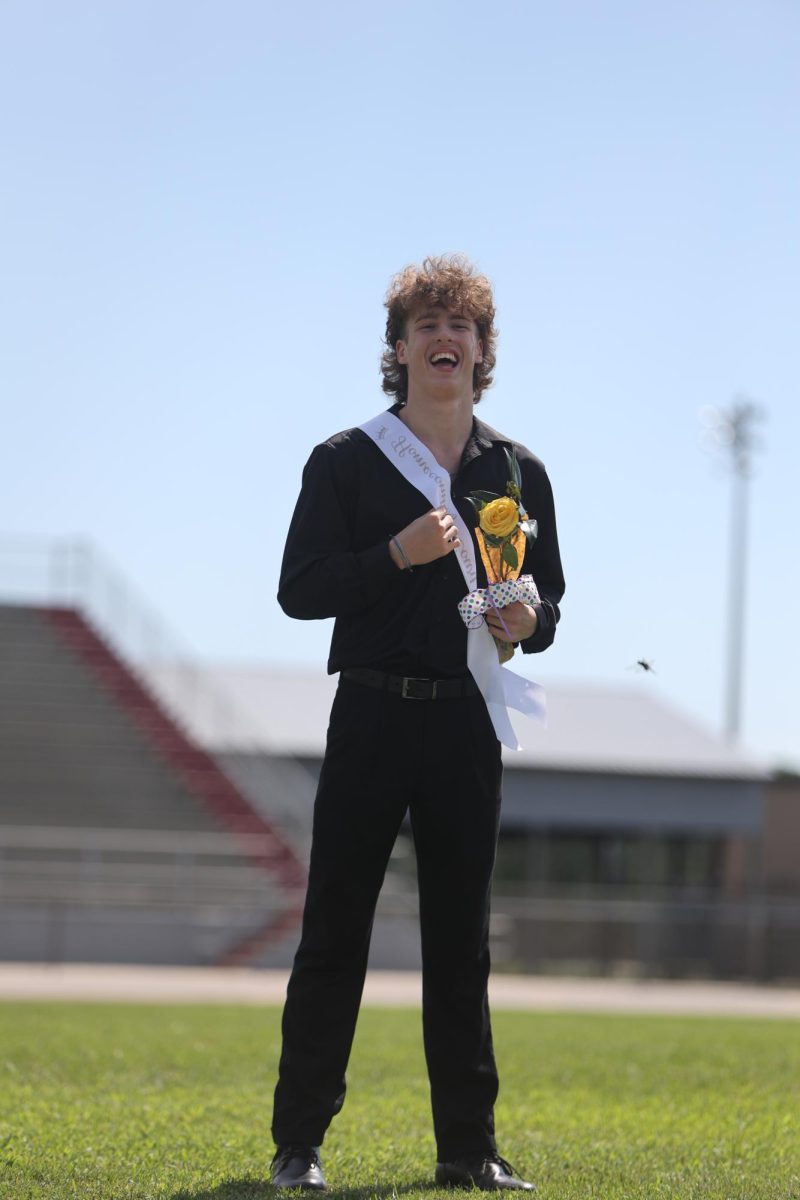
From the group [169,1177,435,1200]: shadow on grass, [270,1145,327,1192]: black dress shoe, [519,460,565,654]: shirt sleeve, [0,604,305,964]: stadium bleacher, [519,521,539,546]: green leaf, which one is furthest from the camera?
[0,604,305,964]: stadium bleacher

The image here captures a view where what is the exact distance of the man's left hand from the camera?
5020 millimetres

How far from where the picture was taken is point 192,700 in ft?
92.5

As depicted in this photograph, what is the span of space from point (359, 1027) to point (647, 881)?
800 inches

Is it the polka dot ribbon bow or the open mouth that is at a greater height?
the open mouth

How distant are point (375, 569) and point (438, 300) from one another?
32.3 inches

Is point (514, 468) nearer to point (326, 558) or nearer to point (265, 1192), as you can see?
point (326, 558)

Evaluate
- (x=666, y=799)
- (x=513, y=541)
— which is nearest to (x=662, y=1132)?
(x=513, y=541)

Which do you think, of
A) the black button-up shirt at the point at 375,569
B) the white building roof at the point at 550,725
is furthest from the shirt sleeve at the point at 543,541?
the white building roof at the point at 550,725

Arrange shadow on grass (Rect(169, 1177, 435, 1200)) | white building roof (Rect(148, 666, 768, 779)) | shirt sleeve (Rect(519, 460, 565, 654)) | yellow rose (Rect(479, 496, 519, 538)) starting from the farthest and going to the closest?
white building roof (Rect(148, 666, 768, 779))
shirt sleeve (Rect(519, 460, 565, 654))
yellow rose (Rect(479, 496, 519, 538))
shadow on grass (Rect(169, 1177, 435, 1200))

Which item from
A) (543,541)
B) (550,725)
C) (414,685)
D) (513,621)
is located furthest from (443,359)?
(550,725)

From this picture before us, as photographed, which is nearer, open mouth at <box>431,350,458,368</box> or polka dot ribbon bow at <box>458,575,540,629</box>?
polka dot ribbon bow at <box>458,575,540,629</box>

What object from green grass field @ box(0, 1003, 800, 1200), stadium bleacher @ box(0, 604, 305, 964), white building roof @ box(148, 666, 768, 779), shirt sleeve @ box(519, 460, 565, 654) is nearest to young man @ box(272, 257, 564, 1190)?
shirt sleeve @ box(519, 460, 565, 654)

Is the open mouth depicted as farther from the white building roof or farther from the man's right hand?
the white building roof

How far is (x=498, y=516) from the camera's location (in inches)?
195
